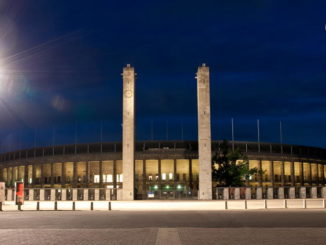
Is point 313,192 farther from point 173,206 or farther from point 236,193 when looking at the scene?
point 173,206

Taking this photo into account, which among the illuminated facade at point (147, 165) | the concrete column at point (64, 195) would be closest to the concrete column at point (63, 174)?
the illuminated facade at point (147, 165)

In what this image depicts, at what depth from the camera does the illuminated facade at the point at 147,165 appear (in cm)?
7900

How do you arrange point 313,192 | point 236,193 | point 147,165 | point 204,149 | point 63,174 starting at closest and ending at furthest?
point 204,149 → point 236,193 → point 313,192 → point 63,174 → point 147,165

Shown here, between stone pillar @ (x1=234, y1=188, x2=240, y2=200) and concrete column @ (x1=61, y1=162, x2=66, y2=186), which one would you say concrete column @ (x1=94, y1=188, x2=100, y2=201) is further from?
concrete column @ (x1=61, y1=162, x2=66, y2=186)

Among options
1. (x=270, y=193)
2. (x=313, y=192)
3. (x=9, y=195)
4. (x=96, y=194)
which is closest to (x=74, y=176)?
(x=9, y=195)

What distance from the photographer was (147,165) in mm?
83500

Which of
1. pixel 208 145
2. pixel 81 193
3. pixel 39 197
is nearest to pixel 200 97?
pixel 208 145

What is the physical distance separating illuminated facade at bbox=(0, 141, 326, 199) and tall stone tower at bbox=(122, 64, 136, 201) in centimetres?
1815

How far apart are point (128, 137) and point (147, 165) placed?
2581 cm

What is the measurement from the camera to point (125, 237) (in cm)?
1645

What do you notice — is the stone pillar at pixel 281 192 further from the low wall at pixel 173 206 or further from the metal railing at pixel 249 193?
the low wall at pixel 173 206

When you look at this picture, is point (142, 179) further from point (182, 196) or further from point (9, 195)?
point (9, 195)

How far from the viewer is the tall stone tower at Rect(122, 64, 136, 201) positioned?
5800cm

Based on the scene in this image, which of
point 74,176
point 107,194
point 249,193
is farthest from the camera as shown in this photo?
point 74,176
